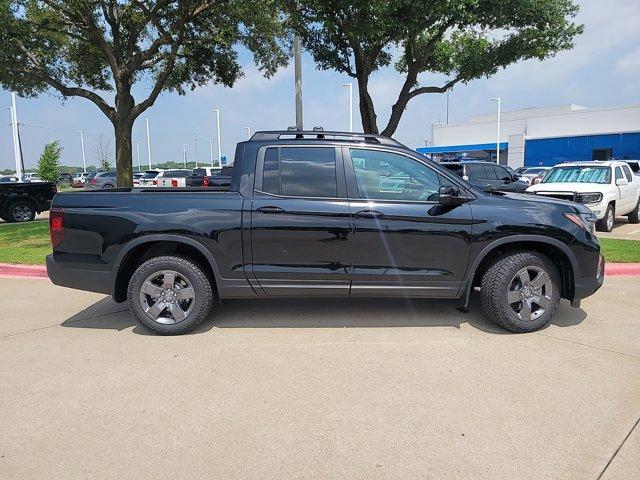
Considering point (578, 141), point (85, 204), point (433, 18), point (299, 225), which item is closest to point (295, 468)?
point (299, 225)

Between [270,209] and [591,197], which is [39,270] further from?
[591,197]

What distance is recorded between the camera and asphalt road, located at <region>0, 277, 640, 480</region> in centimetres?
282

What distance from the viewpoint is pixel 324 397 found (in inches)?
140

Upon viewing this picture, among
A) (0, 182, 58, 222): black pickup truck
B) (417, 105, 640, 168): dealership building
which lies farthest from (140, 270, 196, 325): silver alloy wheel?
(417, 105, 640, 168): dealership building

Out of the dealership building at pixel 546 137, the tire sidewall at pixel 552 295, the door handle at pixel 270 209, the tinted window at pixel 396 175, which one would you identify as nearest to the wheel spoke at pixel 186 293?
the door handle at pixel 270 209

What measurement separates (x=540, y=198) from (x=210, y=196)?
3.31 m

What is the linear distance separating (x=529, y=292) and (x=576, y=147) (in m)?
45.7

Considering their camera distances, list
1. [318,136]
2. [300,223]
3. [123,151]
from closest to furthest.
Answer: [300,223] < [318,136] < [123,151]

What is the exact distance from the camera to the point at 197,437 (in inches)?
121

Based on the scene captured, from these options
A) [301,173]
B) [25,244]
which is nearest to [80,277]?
[301,173]

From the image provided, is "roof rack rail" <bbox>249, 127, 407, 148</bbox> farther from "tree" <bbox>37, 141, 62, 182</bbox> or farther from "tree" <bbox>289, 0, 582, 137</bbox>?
"tree" <bbox>37, 141, 62, 182</bbox>

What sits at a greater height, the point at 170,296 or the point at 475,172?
the point at 475,172

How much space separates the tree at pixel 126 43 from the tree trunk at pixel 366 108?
2803 mm

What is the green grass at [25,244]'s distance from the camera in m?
8.55
